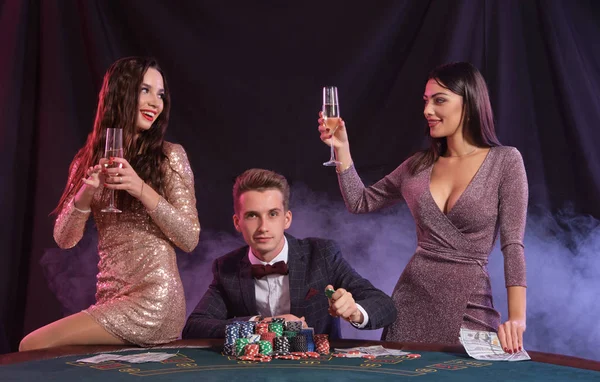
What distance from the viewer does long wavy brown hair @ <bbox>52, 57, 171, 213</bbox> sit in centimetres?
341

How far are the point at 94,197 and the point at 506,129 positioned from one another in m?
2.61

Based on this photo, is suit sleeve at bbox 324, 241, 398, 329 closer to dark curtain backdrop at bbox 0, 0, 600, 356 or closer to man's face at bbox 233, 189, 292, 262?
man's face at bbox 233, 189, 292, 262

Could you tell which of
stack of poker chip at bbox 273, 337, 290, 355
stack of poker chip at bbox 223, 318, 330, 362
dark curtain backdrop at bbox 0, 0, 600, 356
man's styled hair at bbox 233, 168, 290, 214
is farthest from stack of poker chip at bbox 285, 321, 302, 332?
dark curtain backdrop at bbox 0, 0, 600, 356

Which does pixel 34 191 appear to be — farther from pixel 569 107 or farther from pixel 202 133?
pixel 569 107

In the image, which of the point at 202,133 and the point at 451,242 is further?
the point at 202,133

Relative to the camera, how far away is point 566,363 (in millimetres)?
2607

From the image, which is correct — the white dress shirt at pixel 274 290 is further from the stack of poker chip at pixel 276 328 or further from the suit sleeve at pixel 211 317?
the stack of poker chip at pixel 276 328

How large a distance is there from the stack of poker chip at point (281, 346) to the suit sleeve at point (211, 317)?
46cm

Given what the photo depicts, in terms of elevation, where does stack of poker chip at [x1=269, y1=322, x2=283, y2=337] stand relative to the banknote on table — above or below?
above

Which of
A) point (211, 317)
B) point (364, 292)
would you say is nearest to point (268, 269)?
point (211, 317)

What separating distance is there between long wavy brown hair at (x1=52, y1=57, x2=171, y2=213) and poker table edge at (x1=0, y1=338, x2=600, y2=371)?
69cm

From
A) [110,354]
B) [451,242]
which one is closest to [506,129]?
[451,242]

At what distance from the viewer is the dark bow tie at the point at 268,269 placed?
3453mm

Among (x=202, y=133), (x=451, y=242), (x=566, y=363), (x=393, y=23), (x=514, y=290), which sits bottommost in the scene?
(x=566, y=363)
